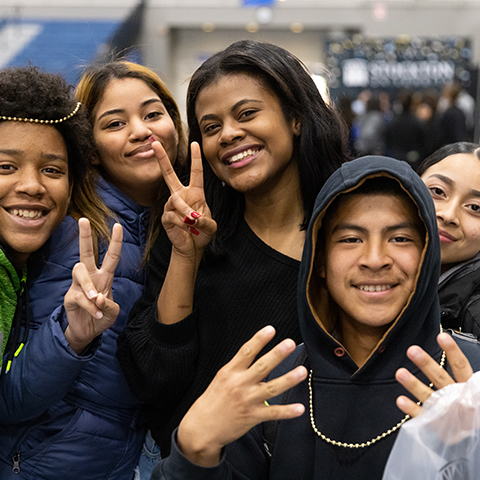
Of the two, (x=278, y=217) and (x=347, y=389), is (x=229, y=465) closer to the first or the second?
(x=347, y=389)

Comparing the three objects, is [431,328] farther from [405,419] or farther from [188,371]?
[188,371]

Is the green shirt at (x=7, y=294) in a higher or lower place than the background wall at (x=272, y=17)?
lower

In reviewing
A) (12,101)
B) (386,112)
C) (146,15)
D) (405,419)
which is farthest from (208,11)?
(405,419)

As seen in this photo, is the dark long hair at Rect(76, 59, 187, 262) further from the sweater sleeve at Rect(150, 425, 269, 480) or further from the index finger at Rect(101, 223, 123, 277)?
the sweater sleeve at Rect(150, 425, 269, 480)

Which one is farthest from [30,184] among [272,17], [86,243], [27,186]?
[272,17]

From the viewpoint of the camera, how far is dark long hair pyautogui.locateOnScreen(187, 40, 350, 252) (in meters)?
1.92

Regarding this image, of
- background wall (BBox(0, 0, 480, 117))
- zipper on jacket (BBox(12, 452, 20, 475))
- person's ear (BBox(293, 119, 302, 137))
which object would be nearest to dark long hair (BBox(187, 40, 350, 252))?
person's ear (BBox(293, 119, 302, 137))

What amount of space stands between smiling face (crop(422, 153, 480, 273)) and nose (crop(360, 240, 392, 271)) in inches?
21.9

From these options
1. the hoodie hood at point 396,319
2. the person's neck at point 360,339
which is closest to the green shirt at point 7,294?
the hoodie hood at point 396,319

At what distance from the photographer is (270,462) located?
153 centimetres

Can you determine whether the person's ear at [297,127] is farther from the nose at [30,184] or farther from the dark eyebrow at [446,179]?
the nose at [30,184]

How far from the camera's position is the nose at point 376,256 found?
149cm

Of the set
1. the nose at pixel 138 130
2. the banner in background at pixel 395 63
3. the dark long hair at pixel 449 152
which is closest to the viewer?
the dark long hair at pixel 449 152

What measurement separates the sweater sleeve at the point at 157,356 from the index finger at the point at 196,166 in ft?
1.31
